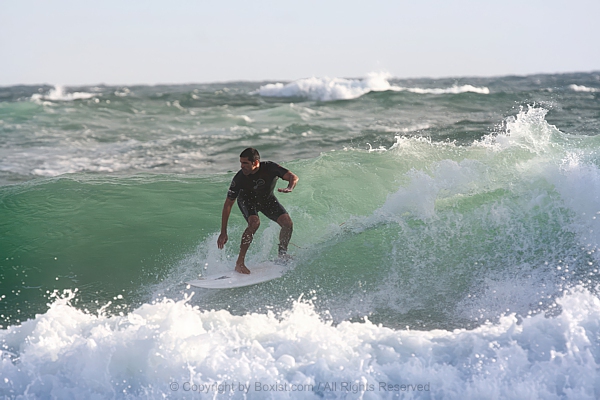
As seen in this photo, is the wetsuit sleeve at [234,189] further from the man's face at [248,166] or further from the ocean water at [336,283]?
the ocean water at [336,283]

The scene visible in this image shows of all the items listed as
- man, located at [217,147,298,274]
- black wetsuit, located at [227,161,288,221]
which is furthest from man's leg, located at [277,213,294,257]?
black wetsuit, located at [227,161,288,221]

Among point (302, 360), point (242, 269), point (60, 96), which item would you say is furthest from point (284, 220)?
point (60, 96)

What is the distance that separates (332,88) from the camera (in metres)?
33.8

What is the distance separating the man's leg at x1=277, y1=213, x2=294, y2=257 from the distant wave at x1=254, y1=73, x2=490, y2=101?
979 inches

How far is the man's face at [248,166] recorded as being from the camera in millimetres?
6475

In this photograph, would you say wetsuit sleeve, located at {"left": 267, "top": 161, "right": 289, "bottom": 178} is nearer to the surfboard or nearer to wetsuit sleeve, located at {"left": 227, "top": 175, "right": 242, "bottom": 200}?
wetsuit sleeve, located at {"left": 227, "top": 175, "right": 242, "bottom": 200}

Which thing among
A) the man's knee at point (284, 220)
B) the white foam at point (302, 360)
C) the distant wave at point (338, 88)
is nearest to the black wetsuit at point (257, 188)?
the man's knee at point (284, 220)

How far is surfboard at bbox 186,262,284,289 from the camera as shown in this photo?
6.90 metres

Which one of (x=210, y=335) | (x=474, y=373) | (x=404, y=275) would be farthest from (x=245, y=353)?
(x=404, y=275)

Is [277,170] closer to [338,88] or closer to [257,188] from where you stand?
[257,188]

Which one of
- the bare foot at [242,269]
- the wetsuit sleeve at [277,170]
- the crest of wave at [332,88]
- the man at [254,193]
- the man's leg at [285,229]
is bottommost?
the bare foot at [242,269]

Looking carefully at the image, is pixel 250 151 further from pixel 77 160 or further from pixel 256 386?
pixel 77 160

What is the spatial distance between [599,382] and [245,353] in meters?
2.89

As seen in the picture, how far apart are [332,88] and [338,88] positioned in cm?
37
